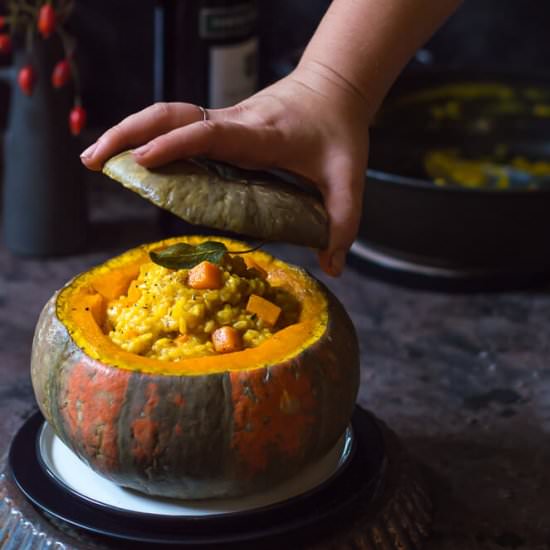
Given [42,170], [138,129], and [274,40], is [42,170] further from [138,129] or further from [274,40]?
[138,129]

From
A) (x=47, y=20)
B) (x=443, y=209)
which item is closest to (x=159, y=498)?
(x=443, y=209)

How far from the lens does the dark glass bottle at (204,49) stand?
193 centimetres

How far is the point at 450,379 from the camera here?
1.64 metres

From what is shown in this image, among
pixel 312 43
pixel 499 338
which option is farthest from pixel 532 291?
pixel 312 43

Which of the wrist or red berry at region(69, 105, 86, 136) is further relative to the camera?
red berry at region(69, 105, 86, 136)

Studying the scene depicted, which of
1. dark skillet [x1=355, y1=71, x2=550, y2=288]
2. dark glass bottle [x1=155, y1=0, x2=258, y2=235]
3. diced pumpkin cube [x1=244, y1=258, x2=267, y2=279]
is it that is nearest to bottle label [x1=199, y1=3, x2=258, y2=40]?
dark glass bottle [x1=155, y1=0, x2=258, y2=235]

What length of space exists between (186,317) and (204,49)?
0.96m

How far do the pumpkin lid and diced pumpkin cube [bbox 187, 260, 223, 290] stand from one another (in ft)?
0.22

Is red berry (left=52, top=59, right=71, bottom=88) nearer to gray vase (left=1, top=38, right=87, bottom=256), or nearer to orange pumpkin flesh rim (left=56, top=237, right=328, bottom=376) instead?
gray vase (left=1, top=38, right=87, bottom=256)

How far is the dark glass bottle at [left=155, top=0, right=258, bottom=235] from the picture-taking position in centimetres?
193

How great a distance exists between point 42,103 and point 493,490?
1.02 m

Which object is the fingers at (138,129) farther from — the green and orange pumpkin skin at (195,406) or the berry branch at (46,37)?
the berry branch at (46,37)

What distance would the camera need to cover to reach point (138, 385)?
3.47 feet

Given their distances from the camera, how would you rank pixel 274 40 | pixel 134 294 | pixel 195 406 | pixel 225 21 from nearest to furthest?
pixel 195 406, pixel 134 294, pixel 225 21, pixel 274 40
